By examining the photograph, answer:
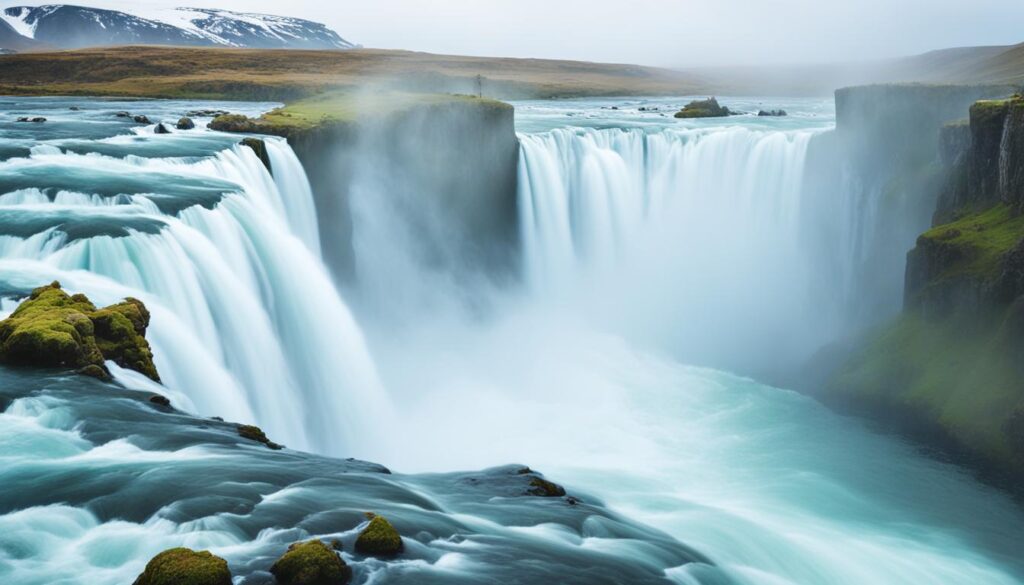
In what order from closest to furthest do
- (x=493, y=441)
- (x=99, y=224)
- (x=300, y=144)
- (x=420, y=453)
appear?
(x=99, y=224)
(x=420, y=453)
(x=493, y=441)
(x=300, y=144)

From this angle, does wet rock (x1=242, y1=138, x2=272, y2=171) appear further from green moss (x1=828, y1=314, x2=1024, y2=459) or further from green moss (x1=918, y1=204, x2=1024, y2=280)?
green moss (x1=918, y1=204, x2=1024, y2=280)

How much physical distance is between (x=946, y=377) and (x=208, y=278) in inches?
933

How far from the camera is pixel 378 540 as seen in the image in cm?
1223

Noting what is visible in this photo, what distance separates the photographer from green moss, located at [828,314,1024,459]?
90.4 ft

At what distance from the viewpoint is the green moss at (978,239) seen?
30000 mm

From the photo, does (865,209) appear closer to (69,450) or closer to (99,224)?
(99,224)

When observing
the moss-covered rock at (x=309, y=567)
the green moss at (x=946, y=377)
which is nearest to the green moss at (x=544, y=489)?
the moss-covered rock at (x=309, y=567)

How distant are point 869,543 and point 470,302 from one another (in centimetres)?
2557

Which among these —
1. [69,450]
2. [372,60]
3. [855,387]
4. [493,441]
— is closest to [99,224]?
[69,450]

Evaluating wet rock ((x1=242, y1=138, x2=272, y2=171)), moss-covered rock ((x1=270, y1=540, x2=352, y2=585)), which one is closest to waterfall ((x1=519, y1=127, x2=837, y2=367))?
wet rock ((x1=242, y1=138, x2=272, y2=171))

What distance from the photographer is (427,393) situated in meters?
34.0

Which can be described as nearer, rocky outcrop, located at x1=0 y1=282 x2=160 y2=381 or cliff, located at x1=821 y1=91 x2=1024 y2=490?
rocky outcrop, located at x1=0 y1=282 x2=160 y2=381

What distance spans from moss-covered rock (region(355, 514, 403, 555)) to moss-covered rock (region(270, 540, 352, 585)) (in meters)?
0.88

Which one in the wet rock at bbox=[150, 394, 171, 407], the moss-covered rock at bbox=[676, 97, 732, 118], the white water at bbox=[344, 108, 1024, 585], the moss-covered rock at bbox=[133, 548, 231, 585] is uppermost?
the moss-covered rock at bbox=[676, 97, 732, 118]
